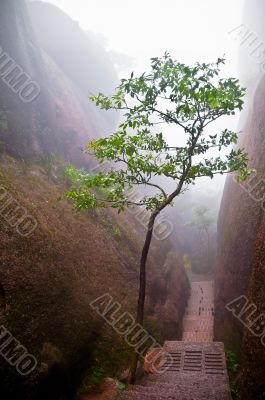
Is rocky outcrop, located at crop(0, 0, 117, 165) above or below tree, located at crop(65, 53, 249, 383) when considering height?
above

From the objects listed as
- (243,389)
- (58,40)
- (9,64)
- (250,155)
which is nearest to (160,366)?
(243,389)

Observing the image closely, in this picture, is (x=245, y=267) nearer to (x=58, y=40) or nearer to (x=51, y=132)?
(x=51, y=132)

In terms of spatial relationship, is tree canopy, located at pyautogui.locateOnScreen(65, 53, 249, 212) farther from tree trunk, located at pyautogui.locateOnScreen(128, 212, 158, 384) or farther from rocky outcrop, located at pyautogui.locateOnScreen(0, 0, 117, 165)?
rocky outcrop, located at pyautogui.locateOnScreen(0, 0, 117, 165)

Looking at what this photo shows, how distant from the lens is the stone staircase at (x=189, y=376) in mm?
6785

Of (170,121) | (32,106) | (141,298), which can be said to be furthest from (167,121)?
(32,106)

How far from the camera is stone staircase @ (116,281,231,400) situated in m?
6.79

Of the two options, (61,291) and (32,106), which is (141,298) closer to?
(61,291)

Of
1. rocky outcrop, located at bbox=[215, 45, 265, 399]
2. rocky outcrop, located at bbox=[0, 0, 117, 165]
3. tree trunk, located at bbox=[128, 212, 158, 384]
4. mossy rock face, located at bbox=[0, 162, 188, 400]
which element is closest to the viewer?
mossy rock face, located at bbox=[0, 162, 188, 400]

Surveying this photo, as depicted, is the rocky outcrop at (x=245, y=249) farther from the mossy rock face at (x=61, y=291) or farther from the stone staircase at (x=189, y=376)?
the mossy rock face at (x=61, y=291)

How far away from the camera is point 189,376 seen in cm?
880

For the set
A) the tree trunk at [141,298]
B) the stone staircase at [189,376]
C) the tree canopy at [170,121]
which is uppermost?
the tree canopy at [170,121]

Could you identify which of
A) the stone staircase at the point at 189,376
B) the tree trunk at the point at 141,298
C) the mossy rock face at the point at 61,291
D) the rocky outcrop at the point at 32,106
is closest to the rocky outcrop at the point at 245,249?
the stone staircase at the point at 189,376

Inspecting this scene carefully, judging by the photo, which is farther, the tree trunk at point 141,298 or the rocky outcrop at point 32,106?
the rocky outcrop at point 32,106

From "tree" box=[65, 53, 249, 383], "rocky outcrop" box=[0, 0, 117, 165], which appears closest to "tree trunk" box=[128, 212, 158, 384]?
"tree" box=[65, 53, 249, 383]
